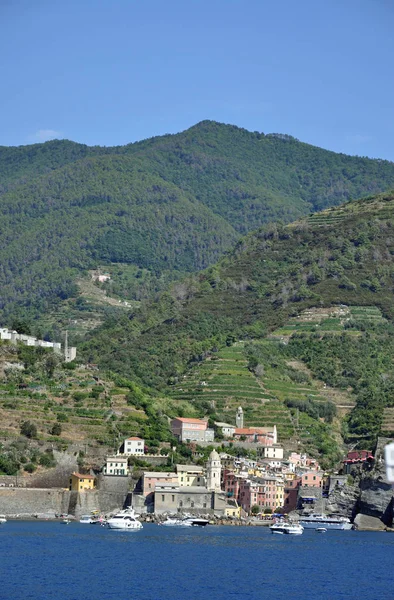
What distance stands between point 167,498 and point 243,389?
3548cm

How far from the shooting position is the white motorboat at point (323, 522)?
5224 inches

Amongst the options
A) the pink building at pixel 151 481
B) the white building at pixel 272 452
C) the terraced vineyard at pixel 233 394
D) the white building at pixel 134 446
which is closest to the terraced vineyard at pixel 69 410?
the white building at pixel 134 446

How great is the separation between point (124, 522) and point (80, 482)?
33.1 feet

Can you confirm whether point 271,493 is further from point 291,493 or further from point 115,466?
point 115,466

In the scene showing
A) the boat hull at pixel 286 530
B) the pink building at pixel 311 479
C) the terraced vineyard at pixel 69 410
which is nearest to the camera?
the boat hull at pixel 286 530

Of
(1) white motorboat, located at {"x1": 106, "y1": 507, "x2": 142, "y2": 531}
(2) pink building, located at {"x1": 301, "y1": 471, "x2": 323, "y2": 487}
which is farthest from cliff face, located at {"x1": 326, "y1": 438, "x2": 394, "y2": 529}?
(1) white motorboat, located at {"x1": 106, "y1": 507, "x2": 142, "y2": 531}

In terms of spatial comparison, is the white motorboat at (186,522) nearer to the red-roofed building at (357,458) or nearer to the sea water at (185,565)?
the sea water at (185,565)

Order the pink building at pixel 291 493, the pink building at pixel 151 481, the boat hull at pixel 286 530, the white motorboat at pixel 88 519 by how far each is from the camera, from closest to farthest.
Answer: the boat hull at pixel 286 530, the white motorboat at pixel 88 519, the pink building at pixel 151 481, the pink building at pixel 291 493

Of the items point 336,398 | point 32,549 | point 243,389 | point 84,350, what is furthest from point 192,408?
point 32,549

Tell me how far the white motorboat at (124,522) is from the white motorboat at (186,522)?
5372 millimetres

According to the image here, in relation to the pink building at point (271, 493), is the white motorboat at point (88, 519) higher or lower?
lower

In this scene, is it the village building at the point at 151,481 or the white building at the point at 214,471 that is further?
the white building at the point at 214,471

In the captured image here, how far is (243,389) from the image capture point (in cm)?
16462

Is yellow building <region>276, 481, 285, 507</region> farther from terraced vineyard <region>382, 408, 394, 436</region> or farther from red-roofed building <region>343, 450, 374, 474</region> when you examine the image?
terraced vineyard <region>382, 408, 394, 436</region>
